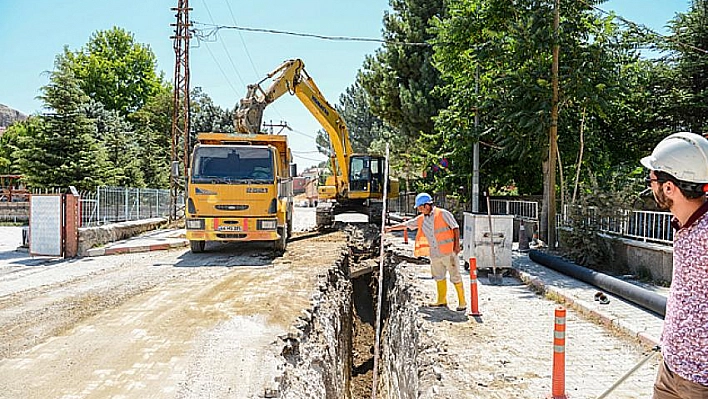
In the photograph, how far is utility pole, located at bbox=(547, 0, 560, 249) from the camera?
45.1 feet

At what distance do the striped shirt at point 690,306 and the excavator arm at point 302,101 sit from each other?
1322 cm

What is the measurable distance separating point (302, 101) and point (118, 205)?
7.64 metres

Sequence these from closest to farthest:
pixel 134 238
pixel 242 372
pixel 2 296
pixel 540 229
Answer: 1. pixel 242 372
2. pixel 2 296
3. pixel 540 229
4. pixel 134 238

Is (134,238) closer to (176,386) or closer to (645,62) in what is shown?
(176,386)

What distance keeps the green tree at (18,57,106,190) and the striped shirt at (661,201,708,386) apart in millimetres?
25498

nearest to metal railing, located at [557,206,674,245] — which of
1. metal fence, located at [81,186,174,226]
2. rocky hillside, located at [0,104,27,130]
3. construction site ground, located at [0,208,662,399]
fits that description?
construction site ground, located at [0,208,662,399]

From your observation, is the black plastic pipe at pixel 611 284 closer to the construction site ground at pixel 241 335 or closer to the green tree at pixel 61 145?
the construction site ground at pixel 241 335

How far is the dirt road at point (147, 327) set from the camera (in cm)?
498

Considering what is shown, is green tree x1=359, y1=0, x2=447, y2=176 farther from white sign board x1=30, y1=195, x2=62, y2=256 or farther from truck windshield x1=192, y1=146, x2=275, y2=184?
white sign board x1=30, y1=195, x2=62, y2=256

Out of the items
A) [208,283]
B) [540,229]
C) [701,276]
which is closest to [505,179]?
[540,229]

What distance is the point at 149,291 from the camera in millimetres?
9312

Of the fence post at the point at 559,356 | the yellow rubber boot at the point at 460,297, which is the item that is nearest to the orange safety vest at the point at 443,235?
the yellow rubber boot at the point at 460,297

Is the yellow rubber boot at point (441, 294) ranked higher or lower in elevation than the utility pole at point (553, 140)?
lower

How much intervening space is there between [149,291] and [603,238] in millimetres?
8861
